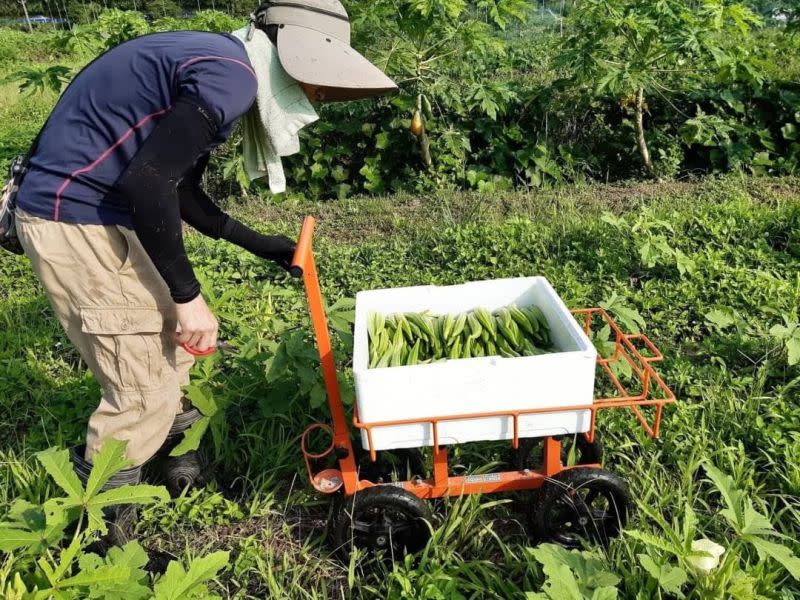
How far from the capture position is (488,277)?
14.6ft

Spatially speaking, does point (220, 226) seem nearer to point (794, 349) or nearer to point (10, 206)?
point (10, 206)

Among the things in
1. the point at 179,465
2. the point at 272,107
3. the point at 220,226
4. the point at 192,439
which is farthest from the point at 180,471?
the point at 272,107

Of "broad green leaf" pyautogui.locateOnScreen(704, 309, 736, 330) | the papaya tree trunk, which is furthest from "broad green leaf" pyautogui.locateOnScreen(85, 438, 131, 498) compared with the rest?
the papaya tree trunk

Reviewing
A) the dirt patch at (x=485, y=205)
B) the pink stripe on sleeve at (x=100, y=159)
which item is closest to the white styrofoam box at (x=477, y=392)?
the pink stripe on sleeve at (x=100, y=159)

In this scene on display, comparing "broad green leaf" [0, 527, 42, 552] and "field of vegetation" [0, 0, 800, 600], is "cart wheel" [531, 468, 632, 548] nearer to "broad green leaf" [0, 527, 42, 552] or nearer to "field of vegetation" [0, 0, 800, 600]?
"field of vegetation" [0, 0, 800, 600]

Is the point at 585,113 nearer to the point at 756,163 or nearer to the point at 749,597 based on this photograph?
the point at 756,163

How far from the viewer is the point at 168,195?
1897 mm

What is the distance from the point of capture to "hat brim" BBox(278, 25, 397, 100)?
6.60 feet

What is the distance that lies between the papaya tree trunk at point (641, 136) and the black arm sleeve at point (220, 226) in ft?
15.0

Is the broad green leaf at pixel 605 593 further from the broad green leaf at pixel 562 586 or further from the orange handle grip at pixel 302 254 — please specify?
the orange handle grip at pixel 302 254

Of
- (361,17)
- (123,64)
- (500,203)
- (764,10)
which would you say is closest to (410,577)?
(123,64)

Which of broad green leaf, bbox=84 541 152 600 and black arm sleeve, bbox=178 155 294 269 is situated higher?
black arm sleeve, bbox=178 155 294 269

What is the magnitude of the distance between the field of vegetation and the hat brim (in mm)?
1106

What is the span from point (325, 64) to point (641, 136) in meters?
4.92
